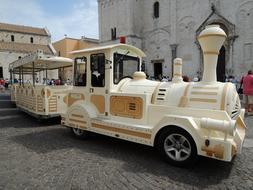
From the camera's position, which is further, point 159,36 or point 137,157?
point 159,36

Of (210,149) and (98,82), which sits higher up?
(98,82)

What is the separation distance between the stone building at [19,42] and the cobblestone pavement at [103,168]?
39.9 meters

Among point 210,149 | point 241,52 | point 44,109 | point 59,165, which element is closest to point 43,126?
point 44,109

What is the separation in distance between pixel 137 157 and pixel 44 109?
484 cm

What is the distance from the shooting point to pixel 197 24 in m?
25.1

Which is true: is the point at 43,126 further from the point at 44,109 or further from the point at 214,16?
the point at 214,16

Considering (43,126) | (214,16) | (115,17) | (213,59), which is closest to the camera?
(213,59)

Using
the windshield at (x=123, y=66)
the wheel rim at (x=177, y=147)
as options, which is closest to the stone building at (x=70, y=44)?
the windshield at (x=123, y=66)

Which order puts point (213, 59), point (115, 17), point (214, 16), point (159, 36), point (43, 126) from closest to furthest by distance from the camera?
point (213, 59) < point (43, 126) < point (214, 16) < point (159, 36) < point (115, 17)

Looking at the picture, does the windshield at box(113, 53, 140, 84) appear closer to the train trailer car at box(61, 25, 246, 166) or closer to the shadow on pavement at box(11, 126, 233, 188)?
the train trailer car at box(61, 25, 246, 166)

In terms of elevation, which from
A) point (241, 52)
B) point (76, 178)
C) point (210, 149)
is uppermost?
point (241, 52)

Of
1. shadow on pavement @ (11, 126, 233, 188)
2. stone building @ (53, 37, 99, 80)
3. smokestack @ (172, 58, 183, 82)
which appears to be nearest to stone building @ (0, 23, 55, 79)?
stone building @ (53, 37, 99, 80)

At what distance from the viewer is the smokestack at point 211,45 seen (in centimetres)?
439

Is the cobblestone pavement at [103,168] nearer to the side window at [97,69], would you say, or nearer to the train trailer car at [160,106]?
the train trailer car at [160,106]
